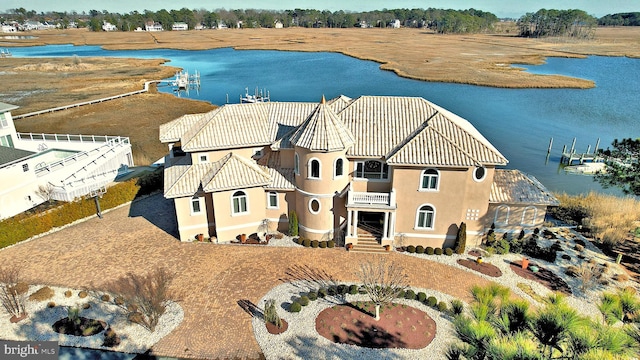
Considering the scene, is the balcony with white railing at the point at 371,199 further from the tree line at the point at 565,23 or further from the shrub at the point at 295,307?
the tree line at the point at 565,23

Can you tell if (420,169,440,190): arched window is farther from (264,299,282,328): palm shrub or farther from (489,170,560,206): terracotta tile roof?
(264,299,282,328): palm shrub

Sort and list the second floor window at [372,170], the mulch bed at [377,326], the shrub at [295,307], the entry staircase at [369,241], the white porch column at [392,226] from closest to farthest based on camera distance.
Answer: the mulch bed at [377,326]
the shrub at [295,307]
the white porch column at [392,226]
the entry staircase at [369,241]
the second floor window at [372,170]

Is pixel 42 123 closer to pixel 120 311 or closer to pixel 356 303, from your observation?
pixel 120 311

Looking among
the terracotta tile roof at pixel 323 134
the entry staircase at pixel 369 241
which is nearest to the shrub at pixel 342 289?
the entry staircase at pixel 369 241

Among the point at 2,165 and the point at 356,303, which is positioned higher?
the point at 2,165

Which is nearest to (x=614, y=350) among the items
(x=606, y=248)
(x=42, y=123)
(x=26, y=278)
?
(x=606, y=248)

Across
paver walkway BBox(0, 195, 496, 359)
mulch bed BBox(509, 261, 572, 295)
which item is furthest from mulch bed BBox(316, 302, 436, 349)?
mulch bed BBox(509, 261, 572, 295)
